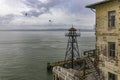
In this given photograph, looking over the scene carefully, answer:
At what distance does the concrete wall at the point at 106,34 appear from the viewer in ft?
62.5

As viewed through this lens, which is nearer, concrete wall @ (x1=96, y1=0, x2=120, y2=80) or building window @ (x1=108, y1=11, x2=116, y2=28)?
concrete wall @ (x1=96, y1=0, x2=120, y2=80)

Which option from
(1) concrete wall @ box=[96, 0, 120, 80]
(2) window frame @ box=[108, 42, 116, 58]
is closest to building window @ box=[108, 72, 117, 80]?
(1) concrete wall @ box=[96, 0, 120, 80]

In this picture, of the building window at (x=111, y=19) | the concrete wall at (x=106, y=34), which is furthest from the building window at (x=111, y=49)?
the building window at (x=111, y=19)

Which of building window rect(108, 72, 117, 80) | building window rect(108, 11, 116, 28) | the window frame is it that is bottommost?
building window rect(108, 72, 117, 80)

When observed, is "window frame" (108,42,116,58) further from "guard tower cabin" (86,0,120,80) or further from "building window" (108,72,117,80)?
"building window" (108,72,117,80)

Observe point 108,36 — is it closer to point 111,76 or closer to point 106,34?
point 106,34

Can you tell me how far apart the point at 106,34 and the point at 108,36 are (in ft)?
1.22

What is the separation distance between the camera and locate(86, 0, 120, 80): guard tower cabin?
19125 millimetres

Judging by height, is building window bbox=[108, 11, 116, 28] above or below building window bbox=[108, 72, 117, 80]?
above

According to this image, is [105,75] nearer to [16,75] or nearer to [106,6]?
[106,6]

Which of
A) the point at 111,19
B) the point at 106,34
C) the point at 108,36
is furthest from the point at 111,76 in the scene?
the point at 111,19

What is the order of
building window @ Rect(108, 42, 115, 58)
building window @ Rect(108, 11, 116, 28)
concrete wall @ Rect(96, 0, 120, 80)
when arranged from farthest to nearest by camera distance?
1. building window @ Rect(108, 42, 115, 58)
2. building window @ Rect(108, 11, 116, 28)
3. concrete wall @ Rect(96, 0, 120, 80)

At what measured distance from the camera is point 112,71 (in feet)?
65.5

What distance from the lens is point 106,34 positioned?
20.8 meters
